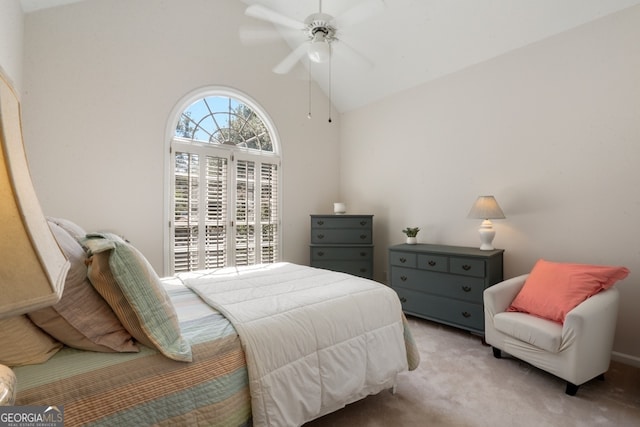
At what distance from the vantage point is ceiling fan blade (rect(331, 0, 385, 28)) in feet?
7.26

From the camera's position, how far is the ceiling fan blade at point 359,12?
87.1 inches

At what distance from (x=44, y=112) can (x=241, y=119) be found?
199 cm

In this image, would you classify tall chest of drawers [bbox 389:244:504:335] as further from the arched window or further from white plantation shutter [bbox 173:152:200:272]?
white plantation shutter [bbox 173:152:200:272]

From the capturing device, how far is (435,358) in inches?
99.3

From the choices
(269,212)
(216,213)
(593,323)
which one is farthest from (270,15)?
(593,323)

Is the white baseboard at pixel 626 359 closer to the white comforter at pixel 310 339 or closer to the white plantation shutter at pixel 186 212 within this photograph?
the white comforter at pixel 310 339

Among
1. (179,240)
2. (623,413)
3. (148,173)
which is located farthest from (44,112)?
(623,413)

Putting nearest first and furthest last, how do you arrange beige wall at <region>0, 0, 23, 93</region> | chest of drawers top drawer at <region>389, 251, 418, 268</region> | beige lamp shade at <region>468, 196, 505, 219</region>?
1. beige wall at <region>0, 0, 23, 93</region>
2. beige lamp shade at <region>468, 196, 505, 219</region>
3. chest of drawers top drawer at <region>389, 251, 418, 268</region>

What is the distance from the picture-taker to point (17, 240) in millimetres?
446

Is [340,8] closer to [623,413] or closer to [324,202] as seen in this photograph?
[324,202]

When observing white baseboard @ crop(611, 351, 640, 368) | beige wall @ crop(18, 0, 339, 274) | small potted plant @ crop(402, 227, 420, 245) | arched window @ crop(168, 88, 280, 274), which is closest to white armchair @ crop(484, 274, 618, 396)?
white baseboard @ crop(611, 351, 640, 368)

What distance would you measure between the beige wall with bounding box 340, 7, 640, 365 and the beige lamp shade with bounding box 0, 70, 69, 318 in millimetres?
3534

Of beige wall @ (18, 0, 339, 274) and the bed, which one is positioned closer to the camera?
the bed

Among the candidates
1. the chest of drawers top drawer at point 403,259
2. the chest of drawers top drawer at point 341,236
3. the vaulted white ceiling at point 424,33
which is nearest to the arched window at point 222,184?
the chest of drawers top drawer at point 341,236
